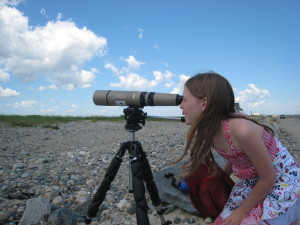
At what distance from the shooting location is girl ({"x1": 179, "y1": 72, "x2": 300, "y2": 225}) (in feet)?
7.13

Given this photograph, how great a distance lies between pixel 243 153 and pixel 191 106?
63 cm

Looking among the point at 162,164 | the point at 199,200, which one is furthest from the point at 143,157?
the point at 162,164

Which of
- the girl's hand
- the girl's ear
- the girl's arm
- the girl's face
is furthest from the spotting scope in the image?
the girl's hand

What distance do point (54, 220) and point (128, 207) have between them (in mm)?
1171

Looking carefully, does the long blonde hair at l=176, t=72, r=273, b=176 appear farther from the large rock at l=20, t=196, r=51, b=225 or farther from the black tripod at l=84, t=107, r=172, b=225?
the large rock at l=20, t=196, r=51, b=225

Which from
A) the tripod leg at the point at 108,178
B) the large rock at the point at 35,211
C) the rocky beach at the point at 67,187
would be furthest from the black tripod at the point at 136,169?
the large rock at the point at 35,211

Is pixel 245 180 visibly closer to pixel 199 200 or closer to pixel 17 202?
pixel 199 200

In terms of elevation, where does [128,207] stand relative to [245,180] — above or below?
below

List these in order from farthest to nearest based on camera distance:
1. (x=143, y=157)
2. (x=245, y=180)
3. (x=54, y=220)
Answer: (x=54, y=220) < (x=143, y=157) < (x=245, y=180)

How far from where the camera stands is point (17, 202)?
3.88 meters

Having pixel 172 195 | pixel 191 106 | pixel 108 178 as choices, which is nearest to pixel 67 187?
pixel 172 195

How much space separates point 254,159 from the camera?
2.14 m

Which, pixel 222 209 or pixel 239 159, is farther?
pixel 222 209

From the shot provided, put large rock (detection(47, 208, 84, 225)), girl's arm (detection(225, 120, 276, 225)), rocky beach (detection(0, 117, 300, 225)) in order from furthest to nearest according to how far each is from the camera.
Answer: rocky beach (detection(0, 117, 300, 225)) < large rock (detection(47, 208, 84, 225)) < girl's arm (detection(225, 120, 276, 225))
